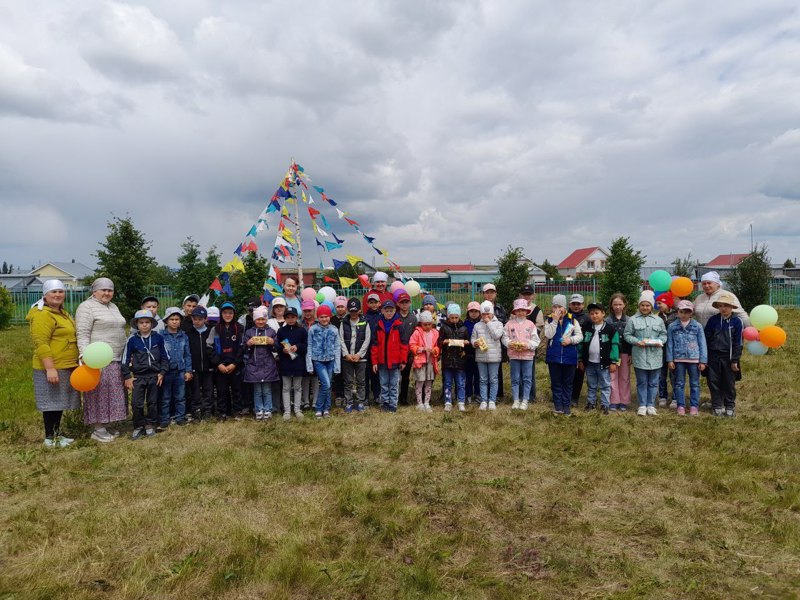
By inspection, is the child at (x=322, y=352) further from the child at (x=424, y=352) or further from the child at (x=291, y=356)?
the child at (x=424, y=352)

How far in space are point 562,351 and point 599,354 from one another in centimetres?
54

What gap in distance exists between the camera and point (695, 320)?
6445 millimetres

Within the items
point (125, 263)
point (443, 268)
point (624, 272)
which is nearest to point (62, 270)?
point (443, 268)

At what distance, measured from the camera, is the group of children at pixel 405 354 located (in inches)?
245

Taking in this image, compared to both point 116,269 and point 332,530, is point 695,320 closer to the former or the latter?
point 332,530

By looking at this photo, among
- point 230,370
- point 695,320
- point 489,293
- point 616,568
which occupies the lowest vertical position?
point 616,568

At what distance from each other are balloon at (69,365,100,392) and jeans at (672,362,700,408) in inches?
276

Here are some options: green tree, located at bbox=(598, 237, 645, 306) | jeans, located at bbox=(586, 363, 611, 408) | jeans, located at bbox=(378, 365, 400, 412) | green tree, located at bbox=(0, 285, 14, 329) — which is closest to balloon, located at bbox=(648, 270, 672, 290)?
jeans, located at bbox=(586, 363, 611, 408)

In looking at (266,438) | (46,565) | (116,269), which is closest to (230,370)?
(266,438)

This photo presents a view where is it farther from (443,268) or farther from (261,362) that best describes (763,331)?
(443,268)

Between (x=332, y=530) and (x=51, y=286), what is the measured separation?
408 cm

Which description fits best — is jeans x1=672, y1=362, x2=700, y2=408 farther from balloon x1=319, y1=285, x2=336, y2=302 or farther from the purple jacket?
the purple jacket

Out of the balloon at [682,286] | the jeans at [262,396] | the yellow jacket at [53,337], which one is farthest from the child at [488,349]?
the yellow jacket at [53,337]

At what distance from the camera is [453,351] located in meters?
6.78
